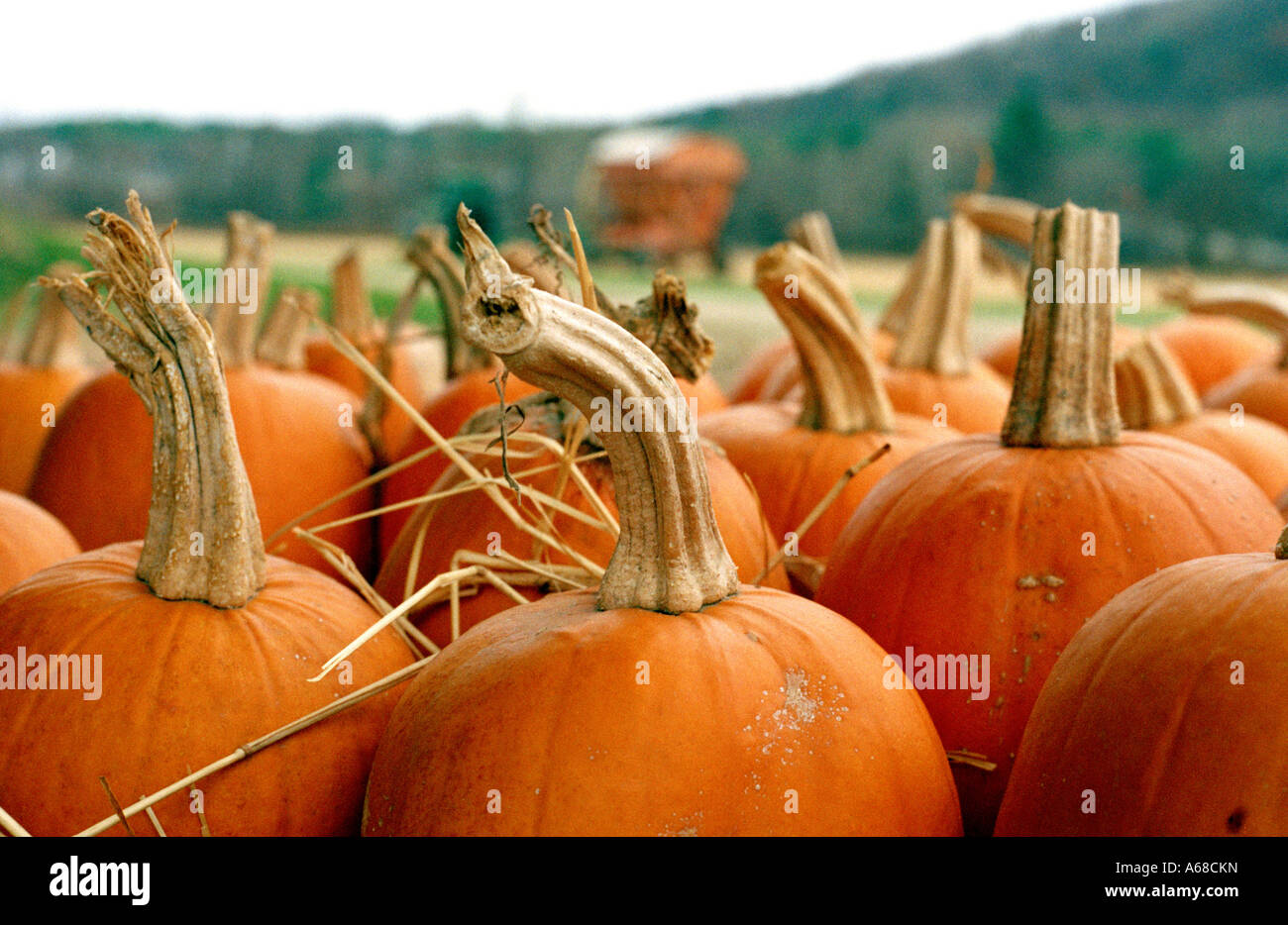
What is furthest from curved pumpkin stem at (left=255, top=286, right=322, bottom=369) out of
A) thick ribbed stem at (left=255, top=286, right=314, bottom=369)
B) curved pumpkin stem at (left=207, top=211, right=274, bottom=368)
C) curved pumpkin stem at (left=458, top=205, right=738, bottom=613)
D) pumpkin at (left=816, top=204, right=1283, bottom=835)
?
curved pumpkin stem at (left=458, top=205, right=738, bottom=613)

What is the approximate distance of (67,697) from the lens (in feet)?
4.62

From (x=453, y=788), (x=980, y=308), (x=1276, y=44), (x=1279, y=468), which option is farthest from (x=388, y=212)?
(x=1276, y=44)

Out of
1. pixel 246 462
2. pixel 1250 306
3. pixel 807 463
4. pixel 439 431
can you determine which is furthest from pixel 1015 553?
pixel 1250 306

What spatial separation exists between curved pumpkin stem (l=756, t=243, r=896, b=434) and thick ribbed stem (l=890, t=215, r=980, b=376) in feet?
2.04

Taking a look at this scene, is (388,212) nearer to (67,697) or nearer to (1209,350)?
(1209,350)

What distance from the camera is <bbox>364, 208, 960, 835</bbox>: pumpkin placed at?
3.75 ft

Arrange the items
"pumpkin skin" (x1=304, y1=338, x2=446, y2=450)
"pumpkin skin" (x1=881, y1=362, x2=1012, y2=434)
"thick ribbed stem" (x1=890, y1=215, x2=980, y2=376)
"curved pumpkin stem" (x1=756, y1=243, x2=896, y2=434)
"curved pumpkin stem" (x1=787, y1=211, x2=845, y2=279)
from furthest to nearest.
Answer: "curved pumpkin stem" (x1=787, y1=211, x2=845, y2=279) < "pumpkin skin" (x1=304, y1=338, x2=446, y2=450) < "thick ribbed stem" (x1=890, y1=215, x2=980, y2=376) < "pumpkin skin" (x1=881, y1=362, x2=1012, y2=434) < "curved pumpkin stem" (x1=756, y1=243, x2=896, y2=434)

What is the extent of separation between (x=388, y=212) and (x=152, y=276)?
12.5 meters

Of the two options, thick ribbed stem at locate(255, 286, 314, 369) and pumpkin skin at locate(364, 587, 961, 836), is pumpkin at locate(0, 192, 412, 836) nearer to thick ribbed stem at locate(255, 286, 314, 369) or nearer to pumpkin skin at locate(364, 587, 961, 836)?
pumpkin skin at locate(364, 587, 961, 836)

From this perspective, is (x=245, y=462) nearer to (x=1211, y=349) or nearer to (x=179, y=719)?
(x=179, y=719)

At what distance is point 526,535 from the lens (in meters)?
1.77

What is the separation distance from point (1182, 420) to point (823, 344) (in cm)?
89

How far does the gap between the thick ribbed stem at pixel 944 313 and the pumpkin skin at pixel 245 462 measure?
133 cm

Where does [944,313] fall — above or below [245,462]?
above
